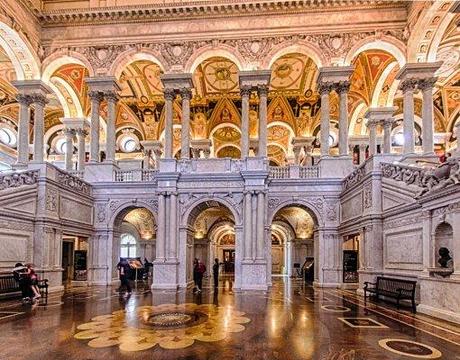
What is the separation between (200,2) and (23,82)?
10.4m

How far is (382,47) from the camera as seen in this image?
20.6 meters

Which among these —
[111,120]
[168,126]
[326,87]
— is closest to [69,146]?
[111,120]

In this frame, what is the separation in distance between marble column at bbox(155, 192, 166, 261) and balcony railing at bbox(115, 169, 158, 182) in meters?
1.94

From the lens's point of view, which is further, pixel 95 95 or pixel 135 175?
pixel 95 95

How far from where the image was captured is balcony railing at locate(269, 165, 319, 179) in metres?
20.3

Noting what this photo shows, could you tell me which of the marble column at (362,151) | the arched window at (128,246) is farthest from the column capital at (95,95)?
the marble column at (362,151)

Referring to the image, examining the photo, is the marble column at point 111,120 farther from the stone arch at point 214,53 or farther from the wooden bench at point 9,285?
the wooden bench at point 9,285

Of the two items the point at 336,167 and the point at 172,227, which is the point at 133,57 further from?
the point at 336,167

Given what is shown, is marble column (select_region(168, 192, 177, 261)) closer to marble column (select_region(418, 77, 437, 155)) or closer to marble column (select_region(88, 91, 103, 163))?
marble column (select_region(88, 91, 103, 163))

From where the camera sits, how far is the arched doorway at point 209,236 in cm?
1969

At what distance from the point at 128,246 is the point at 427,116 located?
20.6 m

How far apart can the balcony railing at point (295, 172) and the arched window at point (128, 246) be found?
41.9ft

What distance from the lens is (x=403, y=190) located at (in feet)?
42.3

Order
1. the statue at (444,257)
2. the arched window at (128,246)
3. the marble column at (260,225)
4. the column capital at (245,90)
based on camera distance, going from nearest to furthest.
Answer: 1. the statue at (444,257)
2. the marble column at (260,225)
3. the column capital at (245,90)
4. the arched window at (128,246)
